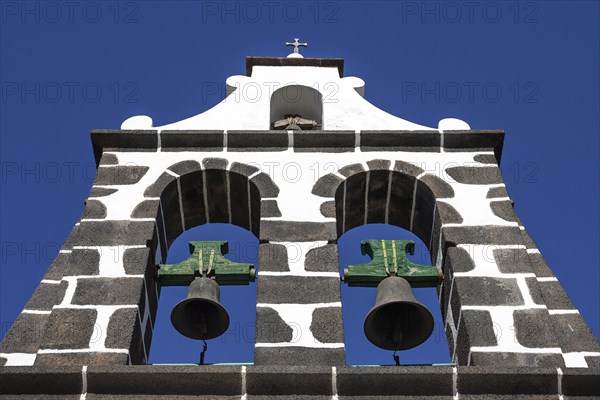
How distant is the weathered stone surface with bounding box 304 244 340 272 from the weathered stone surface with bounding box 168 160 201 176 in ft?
5.18

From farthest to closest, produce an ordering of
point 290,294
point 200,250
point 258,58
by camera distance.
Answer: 1. point 258,58
2. point 200,250
3. point 290,294

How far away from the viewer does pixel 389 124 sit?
37.6 ft

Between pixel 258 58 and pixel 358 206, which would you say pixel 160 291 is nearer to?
pixel 358 206

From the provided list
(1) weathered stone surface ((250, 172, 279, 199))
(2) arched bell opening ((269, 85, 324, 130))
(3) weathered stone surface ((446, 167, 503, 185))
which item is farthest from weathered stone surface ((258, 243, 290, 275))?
(2) arched bell opening ((269, 85, 324, 130))

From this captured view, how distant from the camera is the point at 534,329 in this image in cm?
862

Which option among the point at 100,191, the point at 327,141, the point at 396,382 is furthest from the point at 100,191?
the point at 396,382

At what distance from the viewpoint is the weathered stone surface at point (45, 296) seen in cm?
920

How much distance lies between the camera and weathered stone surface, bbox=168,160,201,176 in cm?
1044

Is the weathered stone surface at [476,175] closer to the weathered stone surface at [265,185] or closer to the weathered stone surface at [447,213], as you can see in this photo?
the weathered stone surface at [447,213]

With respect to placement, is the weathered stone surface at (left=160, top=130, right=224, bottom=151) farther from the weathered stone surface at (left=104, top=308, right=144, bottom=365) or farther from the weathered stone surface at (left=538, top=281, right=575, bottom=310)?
the weathered stone surface at (left=538, top=281, right=575, bottom=310)

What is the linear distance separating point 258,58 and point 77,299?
181 inches

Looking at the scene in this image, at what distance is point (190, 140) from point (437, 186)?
87.4 inches

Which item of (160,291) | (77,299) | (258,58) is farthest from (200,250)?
(258,58)

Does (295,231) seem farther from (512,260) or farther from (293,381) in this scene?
(293,381)
